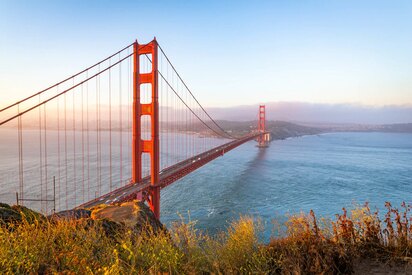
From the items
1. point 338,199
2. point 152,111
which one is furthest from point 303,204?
point 152,111

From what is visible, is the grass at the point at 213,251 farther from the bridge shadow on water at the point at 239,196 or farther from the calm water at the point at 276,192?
the bridge shadow on water at the point at 239,196

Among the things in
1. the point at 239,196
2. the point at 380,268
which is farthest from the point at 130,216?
the point at 239,196

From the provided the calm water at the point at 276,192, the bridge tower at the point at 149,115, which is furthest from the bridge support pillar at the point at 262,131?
the bridge tower at the point at 149,115

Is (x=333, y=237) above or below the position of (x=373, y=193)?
above

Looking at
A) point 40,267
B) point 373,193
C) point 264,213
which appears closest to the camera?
point 40,267

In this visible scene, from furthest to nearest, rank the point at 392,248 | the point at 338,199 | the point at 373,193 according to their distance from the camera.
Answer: the point at 373,193 < the point at 338,199 < the point at 392,248

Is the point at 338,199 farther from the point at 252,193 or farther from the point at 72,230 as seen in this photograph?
the point at 72,230

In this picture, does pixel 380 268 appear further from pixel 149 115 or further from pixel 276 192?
pixel 276 192

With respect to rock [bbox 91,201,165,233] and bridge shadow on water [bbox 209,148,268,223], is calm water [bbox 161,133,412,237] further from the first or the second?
rock [bbox 91,201,165,233]

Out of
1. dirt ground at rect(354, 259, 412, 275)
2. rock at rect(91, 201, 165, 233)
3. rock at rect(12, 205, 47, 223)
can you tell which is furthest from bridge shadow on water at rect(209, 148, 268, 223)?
dirt ground at rect(354, 259, 412, 275)
